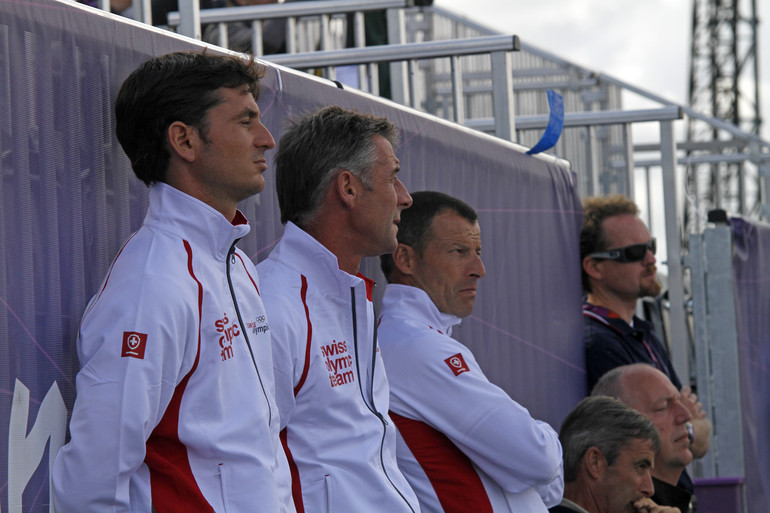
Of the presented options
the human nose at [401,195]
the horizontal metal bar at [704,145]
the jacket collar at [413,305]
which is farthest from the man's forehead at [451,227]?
the horizontal metal bar at [704,145]

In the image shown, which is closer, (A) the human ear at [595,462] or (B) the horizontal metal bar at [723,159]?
(A) the human ear at [595,462]

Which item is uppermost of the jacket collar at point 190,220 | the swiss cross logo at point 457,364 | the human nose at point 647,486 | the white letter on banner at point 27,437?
the jacket collar at point 190,220

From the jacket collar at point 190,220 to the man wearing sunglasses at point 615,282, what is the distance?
3.04 metres

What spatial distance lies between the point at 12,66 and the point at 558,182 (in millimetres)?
3107

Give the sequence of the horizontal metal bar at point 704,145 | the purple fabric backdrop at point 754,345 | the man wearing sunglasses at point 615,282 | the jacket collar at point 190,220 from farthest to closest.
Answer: the horizontal metal bar at point 704,145, the purple fabric backdrop at point 754,345, the man wearing sunglasses at point 615,282, the jacket collar at point 190,220

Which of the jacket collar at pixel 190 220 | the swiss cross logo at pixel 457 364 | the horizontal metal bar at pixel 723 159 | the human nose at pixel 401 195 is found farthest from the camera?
the horizontal metal bar at pixel 723 159

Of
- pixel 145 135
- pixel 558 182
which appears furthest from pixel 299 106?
pixel 558 182

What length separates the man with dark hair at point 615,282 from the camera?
5.10 metres

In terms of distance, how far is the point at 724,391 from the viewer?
233 inches

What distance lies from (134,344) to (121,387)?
0.08 m

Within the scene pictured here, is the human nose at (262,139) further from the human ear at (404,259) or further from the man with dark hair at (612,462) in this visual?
the man with dark hair at (612,462)

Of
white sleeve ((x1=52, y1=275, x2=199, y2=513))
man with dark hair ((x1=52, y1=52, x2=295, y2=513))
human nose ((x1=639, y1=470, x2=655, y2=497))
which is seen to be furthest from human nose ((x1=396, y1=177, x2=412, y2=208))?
human nose ((x1=639, y1=470, x2=655, y2=497))

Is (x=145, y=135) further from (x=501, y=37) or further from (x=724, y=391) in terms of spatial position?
(x=724, y=391)

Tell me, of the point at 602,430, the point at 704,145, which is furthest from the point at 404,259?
the point at 704,145
